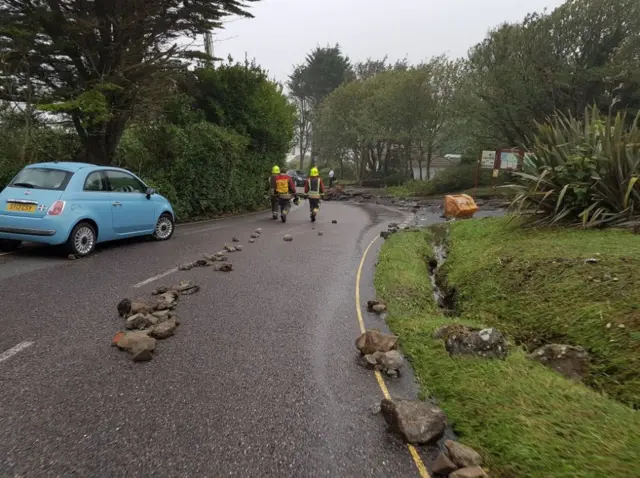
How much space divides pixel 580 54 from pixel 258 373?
29.0m

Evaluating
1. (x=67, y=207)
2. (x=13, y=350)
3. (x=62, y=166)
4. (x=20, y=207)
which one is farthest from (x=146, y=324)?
(x=62, y=166)

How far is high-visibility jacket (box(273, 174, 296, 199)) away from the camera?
1542 centimetres

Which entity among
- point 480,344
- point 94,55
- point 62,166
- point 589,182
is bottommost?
point 480,344

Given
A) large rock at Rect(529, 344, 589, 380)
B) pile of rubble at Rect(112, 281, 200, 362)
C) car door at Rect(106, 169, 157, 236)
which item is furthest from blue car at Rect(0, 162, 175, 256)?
large rock at Rect(529, 344, 589, 380)

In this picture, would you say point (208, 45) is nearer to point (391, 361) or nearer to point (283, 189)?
point (283, 189)

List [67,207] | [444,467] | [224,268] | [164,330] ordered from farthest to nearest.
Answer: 1. [67,207]
2. [224,268]
3. [164,330]
4. [444,467]

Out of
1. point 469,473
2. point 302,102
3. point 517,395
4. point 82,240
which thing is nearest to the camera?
point 469,473

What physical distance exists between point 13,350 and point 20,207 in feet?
14.9

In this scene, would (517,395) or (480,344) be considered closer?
(517,395)

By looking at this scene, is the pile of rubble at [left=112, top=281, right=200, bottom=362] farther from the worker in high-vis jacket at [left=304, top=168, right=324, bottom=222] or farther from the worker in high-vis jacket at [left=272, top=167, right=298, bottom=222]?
the worker in high-vis jacket at [left=304, top=168, right=324, bottom=222]

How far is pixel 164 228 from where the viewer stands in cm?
1067

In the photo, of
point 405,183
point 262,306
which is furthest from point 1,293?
point 405,183

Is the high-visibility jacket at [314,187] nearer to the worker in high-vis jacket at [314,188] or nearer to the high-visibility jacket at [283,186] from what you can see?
the worker in high-vis jacket at [314,188]

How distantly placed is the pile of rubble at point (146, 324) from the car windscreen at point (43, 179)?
11.9 ft
